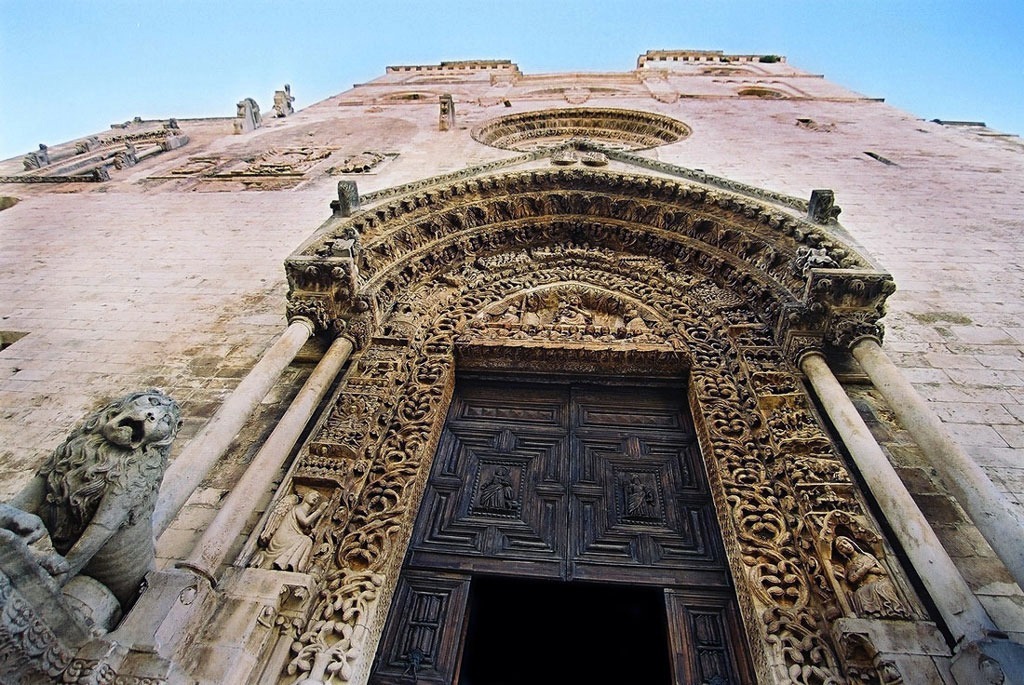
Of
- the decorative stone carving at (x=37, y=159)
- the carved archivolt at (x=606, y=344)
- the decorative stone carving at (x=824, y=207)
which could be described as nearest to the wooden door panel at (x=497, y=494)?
the carved archivolt at (x=606, y=344)

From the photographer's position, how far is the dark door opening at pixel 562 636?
4.21 m

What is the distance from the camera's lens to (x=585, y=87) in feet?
53.0

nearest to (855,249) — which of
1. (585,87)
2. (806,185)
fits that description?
(806,185)

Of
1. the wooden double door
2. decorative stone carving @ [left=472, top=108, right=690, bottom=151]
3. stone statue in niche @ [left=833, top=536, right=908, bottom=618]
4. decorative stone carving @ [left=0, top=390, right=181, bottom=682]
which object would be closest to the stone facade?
stone statue in niche @ [left=833, top=536, right=908, bottom=618]

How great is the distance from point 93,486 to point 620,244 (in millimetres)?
5693

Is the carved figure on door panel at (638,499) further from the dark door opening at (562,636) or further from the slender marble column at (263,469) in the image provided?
the slender marble column at (263,469)

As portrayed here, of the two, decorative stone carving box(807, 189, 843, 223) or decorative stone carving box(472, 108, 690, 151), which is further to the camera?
decorative stone carving box(472, 108, 690, 151)

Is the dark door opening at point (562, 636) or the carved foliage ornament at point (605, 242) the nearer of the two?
the dark door opening at point (562, 636)

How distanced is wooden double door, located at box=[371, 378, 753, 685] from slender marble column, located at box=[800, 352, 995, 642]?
1.06m

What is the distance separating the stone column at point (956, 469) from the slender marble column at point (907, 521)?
212mm

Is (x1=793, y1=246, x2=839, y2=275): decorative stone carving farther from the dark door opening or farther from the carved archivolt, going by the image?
the dark door opening

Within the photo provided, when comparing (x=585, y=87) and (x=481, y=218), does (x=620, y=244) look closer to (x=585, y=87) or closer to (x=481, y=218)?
(x=481, y=218)

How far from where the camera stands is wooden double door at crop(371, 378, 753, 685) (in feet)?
12.0

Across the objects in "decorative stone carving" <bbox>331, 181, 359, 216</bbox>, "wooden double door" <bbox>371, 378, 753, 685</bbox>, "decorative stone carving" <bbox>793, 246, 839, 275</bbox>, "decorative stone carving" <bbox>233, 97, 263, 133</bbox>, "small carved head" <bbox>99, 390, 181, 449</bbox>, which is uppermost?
"decorative stone carving" <bbox>233, 97, 263, 133</bbox>
